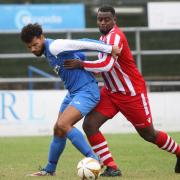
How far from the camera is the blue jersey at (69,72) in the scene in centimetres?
928

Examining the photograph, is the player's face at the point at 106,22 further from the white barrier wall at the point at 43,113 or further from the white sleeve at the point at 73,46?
the white barrier wall at the point at 43,113

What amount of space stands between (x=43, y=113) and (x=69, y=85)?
10.2 meters

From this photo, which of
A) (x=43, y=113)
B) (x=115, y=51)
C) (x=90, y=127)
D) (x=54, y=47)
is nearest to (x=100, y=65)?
(x=115, y=51)

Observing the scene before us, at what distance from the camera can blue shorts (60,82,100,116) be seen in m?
9.20

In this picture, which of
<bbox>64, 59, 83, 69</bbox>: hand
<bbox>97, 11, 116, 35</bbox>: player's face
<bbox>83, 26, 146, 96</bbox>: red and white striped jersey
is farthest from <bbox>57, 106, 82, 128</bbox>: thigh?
<bbox>97, 11, 116, 35</bbox>: player's face

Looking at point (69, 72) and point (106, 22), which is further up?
point (106, 22)

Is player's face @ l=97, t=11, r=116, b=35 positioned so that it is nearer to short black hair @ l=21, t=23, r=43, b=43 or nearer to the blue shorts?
the blue shorts

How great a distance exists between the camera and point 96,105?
9.67m

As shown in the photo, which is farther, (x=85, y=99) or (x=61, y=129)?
(x=85, y=99)

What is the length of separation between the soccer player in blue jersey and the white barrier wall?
→ 988 cm

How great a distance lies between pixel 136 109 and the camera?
9609 mm

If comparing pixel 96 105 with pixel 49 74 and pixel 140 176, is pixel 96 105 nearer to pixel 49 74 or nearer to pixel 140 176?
pixel 140 176

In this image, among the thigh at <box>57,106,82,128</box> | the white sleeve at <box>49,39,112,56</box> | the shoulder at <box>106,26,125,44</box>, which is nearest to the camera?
the thigh at <box>57,106,82,128</box>

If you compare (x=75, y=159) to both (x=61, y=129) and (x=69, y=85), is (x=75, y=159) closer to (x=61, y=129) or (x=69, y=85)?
(x=69, y=85)
